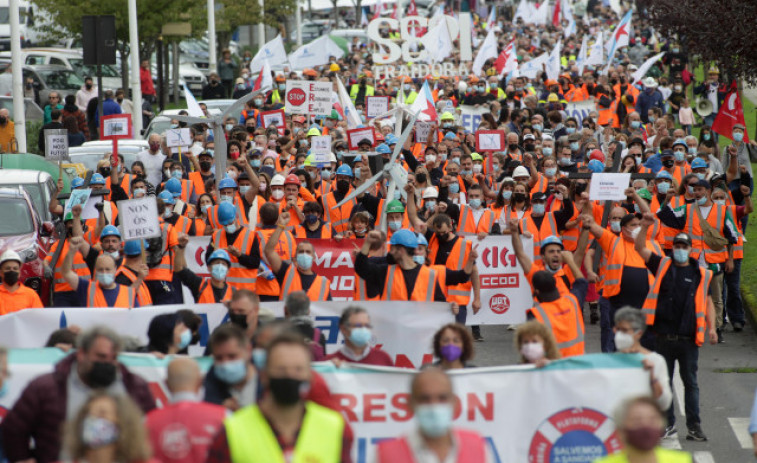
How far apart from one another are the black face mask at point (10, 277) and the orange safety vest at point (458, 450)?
6.43 metres

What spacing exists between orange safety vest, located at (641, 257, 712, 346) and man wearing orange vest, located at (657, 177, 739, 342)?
379 cm

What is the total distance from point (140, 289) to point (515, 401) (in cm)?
452

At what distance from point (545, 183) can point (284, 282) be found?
6.95m

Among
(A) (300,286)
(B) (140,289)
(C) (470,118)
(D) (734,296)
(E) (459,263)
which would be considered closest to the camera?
(B) (140,289)

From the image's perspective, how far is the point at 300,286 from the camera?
40.3ft

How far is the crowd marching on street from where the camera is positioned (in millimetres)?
6078

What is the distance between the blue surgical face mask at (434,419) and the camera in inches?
231

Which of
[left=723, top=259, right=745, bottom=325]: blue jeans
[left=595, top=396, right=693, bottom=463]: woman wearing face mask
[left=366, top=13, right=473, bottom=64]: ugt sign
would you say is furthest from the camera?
[left=366, top=13, right=473, bottom=64]: ugt sign

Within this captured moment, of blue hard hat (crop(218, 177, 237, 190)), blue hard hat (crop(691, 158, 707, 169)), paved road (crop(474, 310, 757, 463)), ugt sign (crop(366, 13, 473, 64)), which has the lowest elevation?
paved road (crop(474, 310, 757, 463))

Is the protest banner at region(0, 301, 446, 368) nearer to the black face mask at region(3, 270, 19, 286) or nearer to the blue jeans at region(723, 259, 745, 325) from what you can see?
the black face mask at region(3, 270, 19, 286)

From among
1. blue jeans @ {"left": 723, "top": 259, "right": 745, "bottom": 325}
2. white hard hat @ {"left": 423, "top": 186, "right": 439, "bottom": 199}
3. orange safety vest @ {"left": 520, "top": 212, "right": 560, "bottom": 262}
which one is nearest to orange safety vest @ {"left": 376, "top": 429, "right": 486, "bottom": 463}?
orange safety vest @ {"left": 520, "top": 212, "right": 560, "bottom": 262}

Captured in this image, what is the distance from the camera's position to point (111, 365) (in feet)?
23.5

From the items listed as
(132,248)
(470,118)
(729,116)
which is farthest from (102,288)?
(470,118)

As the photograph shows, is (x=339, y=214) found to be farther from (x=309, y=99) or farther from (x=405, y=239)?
(x=309, y=99)
